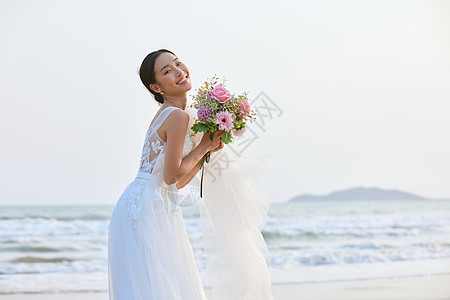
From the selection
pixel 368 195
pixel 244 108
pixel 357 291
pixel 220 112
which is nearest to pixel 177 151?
pixel 220 112

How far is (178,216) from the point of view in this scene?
2527 millimetres

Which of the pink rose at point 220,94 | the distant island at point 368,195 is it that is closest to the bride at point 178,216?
the pink rose at point 220,94

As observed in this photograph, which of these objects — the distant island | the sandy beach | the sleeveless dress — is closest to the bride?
the sleeveless dress

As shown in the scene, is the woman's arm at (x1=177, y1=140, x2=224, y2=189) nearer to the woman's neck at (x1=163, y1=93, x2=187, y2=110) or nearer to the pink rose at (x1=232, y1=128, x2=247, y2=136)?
the pink rose at (x1=232, y1=128, x2=247, y2=136)

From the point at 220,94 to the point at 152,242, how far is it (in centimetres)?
76

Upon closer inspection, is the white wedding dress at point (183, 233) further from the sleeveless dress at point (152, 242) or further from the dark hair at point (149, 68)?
the dark hair at point (149, 68)

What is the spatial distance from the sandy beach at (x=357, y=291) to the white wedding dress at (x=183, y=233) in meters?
2.67

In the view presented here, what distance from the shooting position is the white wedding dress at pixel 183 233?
2.34 meters

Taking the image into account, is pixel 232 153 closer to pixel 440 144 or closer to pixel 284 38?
pixel 284 38

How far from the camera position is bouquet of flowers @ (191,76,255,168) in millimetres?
2391

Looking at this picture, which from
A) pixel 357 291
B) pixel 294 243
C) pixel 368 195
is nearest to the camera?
pixel 357 291

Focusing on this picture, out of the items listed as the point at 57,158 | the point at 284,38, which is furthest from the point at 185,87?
the point at 57,158

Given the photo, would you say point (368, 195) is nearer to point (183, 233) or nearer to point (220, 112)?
point (183, 233)

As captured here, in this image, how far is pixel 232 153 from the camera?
2684mm
